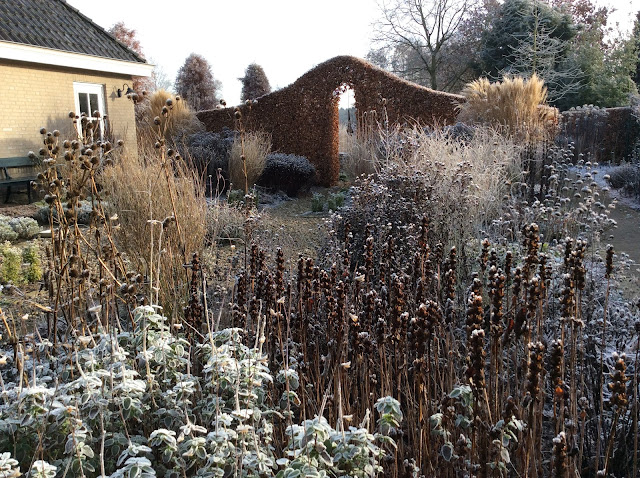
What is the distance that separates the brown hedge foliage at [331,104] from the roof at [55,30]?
3.69m

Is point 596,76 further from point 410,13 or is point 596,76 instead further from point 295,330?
point 295,330

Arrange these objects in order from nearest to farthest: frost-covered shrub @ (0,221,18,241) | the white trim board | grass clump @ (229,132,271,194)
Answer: frost-covered shrub @ (0,221,18,241)
the white trim board
grass clump @ (229,132,271,194)

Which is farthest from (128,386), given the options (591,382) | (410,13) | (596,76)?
(410,13)

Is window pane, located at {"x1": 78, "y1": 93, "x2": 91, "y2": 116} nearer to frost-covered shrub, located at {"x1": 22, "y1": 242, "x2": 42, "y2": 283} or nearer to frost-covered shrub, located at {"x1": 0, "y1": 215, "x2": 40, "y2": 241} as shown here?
frost-covered shrub, located at {"x1": 0, "y1": 215, "x2": 40, "y2": 241}

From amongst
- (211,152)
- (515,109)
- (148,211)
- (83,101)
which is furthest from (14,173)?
(515,109)

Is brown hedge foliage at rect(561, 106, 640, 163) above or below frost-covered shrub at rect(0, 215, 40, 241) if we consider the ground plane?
→ above

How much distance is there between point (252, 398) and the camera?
6.22 ft

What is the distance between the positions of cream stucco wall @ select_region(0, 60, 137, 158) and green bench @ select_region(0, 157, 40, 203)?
0.96ft

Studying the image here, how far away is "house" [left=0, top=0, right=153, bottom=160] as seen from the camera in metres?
10.9

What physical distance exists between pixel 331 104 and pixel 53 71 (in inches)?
252

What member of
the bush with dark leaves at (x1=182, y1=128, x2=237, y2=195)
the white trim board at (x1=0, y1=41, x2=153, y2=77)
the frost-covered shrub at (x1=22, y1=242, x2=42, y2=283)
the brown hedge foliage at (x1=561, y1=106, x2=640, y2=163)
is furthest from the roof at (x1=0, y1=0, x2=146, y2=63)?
the brown hedge foliage at (x1=561, y1=106, x2=640, y2=163)

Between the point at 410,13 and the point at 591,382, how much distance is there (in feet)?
81.9

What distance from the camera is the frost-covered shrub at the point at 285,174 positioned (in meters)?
12.2

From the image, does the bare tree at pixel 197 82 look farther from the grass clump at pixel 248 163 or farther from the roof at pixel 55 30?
the grass clump at pixel 248 163
